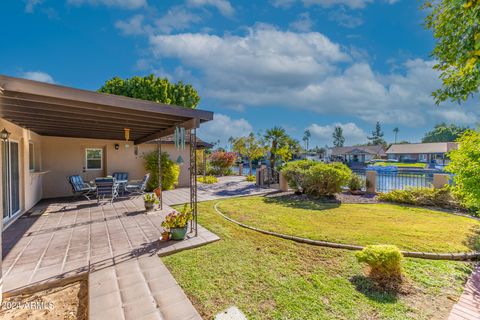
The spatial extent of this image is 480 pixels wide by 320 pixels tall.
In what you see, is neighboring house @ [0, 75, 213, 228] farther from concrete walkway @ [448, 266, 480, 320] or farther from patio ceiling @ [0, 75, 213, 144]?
concrete walkway @ [448, 266, 480, 320]

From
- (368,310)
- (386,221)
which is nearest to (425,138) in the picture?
(386,221)

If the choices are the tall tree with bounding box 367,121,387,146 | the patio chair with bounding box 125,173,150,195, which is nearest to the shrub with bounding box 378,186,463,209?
the patio chair with bounding box 125,173,150,195

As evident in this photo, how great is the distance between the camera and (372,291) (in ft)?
10.2

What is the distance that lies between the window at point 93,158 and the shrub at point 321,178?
10209 millimetres

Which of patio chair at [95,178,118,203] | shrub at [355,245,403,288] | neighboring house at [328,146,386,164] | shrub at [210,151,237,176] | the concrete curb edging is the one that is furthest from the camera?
neighboring house at [328,146,386,164]

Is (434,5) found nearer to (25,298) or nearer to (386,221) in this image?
(386,221)

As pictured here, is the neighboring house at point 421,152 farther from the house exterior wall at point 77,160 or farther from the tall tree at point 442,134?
the house exterior wall at point 77,160

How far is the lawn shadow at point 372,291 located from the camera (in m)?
2.93

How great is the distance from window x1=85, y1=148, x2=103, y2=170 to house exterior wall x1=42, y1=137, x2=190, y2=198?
174 mm

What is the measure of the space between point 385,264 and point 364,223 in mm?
3238

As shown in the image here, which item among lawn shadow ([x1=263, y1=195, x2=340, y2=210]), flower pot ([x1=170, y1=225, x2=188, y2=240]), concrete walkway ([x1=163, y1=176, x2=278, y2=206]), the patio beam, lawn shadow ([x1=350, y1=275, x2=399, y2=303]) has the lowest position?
lawn shadow ([x1=350, y1=275, x2=399, y2=303])

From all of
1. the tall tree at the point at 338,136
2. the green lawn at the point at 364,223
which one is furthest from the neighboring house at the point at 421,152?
the green lawn at the point at 364,223

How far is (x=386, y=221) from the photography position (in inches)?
254

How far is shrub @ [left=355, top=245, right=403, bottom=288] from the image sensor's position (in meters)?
3.27
